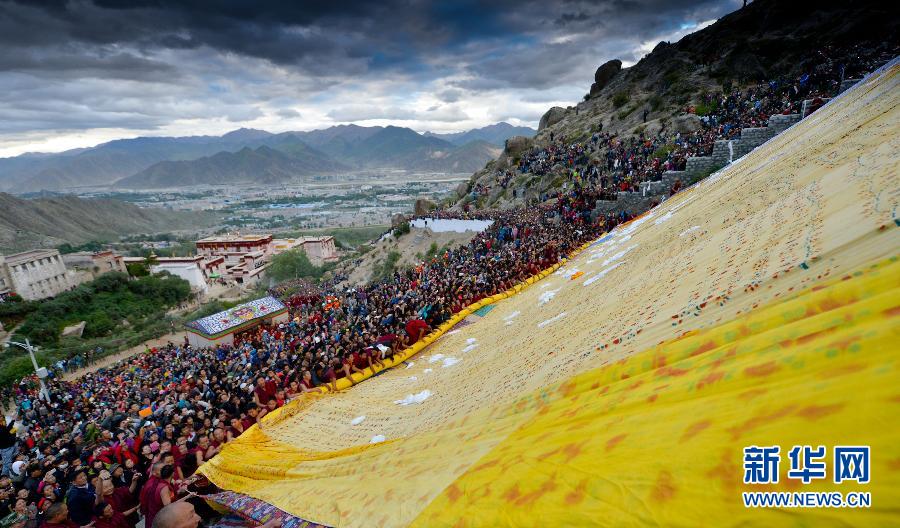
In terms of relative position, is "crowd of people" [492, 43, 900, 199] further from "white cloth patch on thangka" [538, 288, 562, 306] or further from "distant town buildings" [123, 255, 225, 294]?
"distant town buildings" [123, 255, 225, 294]

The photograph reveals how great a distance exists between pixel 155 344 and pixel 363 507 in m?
33.3

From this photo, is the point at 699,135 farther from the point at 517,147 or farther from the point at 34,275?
the point at 34,275

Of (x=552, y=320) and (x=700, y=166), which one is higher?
(x=700, y=166)

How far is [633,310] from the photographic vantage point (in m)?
5.46

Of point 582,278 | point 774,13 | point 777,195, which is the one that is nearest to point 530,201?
point 582,278

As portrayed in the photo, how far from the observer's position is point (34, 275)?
43750 millimetres

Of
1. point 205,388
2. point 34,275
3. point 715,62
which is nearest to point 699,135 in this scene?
point 715,62

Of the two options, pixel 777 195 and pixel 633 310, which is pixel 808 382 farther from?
pixel 777 195

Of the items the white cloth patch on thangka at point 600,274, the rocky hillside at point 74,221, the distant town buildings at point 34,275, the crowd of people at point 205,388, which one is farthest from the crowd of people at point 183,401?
the rocky hillside at point 74,221

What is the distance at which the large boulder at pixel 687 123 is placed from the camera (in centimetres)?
3020

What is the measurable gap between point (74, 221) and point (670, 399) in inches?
6044

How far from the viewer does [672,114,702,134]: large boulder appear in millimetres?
30200

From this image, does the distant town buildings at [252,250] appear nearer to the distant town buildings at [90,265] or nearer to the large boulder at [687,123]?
the distant town buildings at [90,265]

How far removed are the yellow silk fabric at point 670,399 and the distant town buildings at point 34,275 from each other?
176ft
